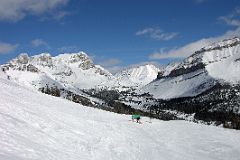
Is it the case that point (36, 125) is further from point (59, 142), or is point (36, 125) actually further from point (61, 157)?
point (61, 157)

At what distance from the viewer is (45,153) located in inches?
1114

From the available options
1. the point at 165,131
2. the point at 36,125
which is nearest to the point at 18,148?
the point at 36,125

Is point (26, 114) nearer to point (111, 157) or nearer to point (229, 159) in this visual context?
point (111, 157)

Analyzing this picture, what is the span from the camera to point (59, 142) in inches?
1358

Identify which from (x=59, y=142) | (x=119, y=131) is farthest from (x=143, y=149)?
(x=59, y=142)

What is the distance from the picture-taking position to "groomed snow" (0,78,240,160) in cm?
2931

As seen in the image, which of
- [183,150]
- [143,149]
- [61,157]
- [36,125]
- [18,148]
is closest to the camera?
[18,148]

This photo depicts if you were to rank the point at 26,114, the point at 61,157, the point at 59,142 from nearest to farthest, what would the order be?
the point at 61,157, the point at 59,142, the point at 26,114

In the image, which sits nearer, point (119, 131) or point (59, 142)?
point (59, 142)

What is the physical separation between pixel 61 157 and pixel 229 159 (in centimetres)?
2431

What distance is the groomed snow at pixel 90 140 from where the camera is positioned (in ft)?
96.2

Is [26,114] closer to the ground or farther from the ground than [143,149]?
farther from the ground

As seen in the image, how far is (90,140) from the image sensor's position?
131 ft

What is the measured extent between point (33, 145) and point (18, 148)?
2.79 meters
